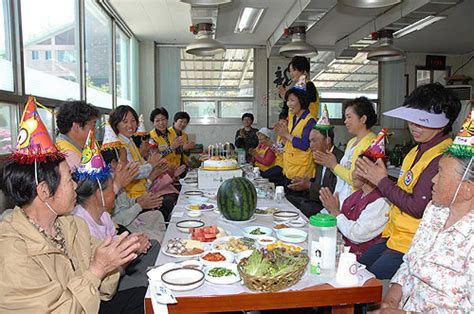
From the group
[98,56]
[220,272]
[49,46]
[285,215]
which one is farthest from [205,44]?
[220,272]

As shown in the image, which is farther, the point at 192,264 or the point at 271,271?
the point at 192,264

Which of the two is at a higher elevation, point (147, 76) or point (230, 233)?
point (147, 76)

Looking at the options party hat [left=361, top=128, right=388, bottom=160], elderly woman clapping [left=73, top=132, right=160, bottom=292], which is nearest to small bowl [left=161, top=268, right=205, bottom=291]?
elderly woman clapping [left=73, top=132, right=160, bottom=292]

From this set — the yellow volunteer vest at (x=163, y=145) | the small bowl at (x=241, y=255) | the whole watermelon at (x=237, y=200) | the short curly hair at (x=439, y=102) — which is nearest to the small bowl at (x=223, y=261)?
the small bowl at (x=241, y=255)

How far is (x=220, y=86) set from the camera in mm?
8523

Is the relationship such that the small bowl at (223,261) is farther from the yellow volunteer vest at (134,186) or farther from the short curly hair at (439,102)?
the yellow volunteer vest at (134,186)

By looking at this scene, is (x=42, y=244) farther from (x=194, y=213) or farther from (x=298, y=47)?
(x=298, y=47)

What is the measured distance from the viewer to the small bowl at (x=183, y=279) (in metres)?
1.45

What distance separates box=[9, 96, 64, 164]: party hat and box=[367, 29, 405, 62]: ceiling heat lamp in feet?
16.0

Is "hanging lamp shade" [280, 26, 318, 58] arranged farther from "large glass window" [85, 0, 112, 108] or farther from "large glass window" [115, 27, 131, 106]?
"large glass window" [115, 27, 131, 106]

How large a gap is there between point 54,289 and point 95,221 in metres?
0.74

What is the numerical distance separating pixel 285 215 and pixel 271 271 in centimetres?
108

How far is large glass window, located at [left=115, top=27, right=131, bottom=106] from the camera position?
667 centimetres

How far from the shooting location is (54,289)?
1.31 m
